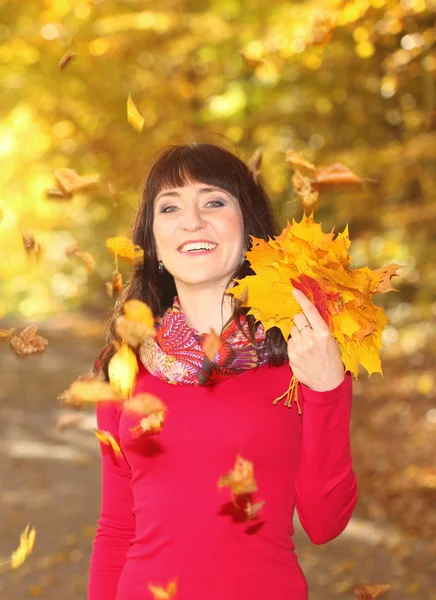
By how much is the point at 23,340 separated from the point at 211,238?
0.75 meters

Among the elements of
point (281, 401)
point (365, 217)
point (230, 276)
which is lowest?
point (365, 217)

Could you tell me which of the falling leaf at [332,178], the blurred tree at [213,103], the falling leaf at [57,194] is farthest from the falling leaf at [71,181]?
the blurred tree at [213,103]

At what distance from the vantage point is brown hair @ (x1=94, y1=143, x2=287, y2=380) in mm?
2266

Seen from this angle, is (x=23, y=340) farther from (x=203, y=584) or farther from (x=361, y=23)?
(x=361, y=23)

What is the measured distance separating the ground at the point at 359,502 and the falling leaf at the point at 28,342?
11 cm

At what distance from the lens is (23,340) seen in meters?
2.55

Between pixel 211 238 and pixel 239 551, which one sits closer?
pixel 239 551

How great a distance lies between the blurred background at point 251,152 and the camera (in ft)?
18.6

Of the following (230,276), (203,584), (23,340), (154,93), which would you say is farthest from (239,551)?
(154,93)

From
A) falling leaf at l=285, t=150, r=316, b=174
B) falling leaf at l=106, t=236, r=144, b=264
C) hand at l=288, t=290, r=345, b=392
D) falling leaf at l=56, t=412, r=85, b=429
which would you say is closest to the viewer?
hand at l=288, t=290, r=345, b=392

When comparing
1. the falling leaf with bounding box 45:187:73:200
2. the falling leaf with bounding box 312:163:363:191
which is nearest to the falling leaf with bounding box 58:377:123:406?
the falling leaf with bounding box 45:187:73:200

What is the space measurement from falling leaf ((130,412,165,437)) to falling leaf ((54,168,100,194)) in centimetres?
109

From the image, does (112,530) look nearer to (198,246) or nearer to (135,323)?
(135,323)

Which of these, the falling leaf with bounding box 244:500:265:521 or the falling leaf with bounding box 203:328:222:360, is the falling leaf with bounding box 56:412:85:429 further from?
the falling leaf with bounding box 244:500:265:521
